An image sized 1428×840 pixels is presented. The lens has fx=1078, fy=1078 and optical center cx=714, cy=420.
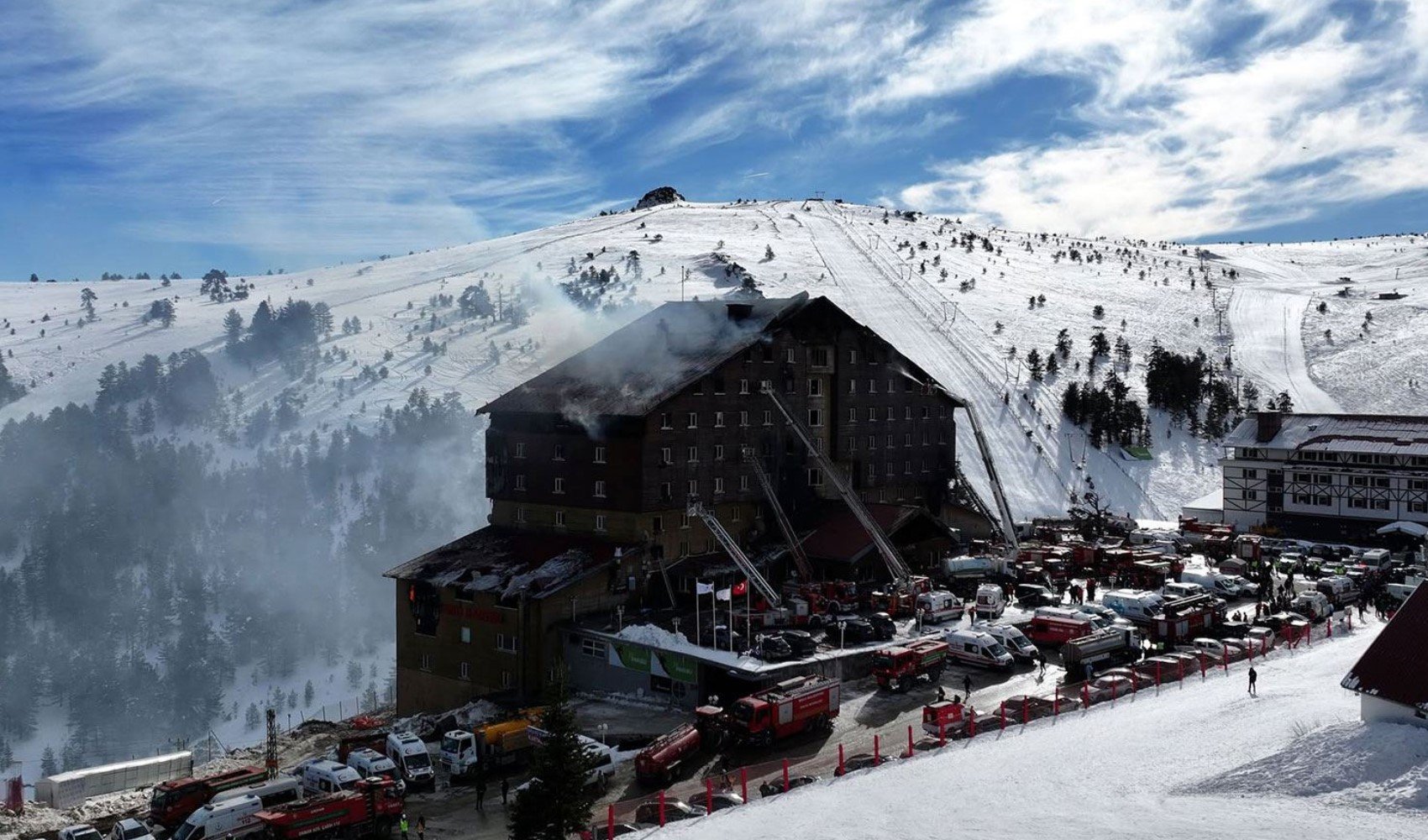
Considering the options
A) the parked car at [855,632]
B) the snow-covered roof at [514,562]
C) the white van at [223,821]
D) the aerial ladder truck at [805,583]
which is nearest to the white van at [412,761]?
the white van at [223,821]

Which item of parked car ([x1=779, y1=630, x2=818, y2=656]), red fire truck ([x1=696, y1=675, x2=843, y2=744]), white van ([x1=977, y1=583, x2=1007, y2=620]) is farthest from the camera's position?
white van ([x1=977, y1=583, x2=1007, y2=620])

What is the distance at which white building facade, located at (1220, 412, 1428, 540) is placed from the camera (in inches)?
2692

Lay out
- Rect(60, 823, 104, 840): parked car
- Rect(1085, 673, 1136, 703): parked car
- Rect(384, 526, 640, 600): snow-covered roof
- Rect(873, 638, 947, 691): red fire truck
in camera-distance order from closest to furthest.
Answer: Rect(60, 823, 104, 840): parked car → Rect(1085, 673, 1136, 703): parked car → Rect(873, 638, 947, 691): red fire truck → Rect(384, 526, 640, 600): snow-covered roof

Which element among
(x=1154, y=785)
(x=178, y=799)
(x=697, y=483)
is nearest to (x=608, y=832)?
(x=1154, y=785)

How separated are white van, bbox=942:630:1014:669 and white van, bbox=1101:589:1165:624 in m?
9.49

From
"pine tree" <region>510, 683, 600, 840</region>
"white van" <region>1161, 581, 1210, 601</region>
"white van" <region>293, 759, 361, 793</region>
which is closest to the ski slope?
"pine tree" <region>510, 683, 600, 840</region>

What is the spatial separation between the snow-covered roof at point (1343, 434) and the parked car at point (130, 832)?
70.2 m

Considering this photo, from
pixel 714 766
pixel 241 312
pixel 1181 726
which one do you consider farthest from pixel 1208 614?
pixel 241 312

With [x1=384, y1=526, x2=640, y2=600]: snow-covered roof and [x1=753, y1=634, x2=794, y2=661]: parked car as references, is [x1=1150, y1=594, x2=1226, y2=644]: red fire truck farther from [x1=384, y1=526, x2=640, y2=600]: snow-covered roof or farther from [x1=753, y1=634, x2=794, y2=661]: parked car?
[x1=384, y1=526, x2=640, y2=600]: snow-covered roof

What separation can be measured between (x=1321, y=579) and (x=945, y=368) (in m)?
58.9

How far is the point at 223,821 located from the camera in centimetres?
2845

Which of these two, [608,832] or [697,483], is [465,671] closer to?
[697,483]

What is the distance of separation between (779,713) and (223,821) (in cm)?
1568

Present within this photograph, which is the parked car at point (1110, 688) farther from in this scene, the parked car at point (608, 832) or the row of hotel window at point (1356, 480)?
the row of hotel window at point (1356, 480)
